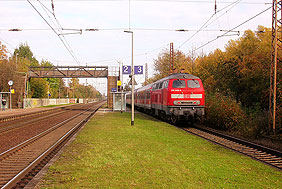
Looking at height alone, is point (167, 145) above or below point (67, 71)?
below

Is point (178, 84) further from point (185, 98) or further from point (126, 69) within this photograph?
→ point (126, 69)

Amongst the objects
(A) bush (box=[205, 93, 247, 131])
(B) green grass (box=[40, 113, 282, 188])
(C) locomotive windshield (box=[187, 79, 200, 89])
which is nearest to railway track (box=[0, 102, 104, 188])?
(B) green grass (box=[40, 113, 282, 188])

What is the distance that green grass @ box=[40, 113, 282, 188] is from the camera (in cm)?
634

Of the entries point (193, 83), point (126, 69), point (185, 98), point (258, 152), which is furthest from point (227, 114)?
point (126, 69)

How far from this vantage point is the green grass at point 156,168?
634 cm

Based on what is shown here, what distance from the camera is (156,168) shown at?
24.9ft

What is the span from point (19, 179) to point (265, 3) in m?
15.5

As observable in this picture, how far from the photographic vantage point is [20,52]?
127 meters

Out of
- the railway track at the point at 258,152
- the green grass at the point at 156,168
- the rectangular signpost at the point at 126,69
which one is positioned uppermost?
the rectangular signpost at the point at 126,69

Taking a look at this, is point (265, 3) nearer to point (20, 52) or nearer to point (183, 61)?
point (183, 61)

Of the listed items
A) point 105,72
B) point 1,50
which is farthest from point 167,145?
point 1,50

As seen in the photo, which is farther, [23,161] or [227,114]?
[227,114]

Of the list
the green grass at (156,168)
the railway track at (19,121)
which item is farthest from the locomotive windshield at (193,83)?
the railway track at (19,121)

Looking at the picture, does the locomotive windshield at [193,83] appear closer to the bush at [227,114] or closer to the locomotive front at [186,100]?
the locomotive front at [186,100]
